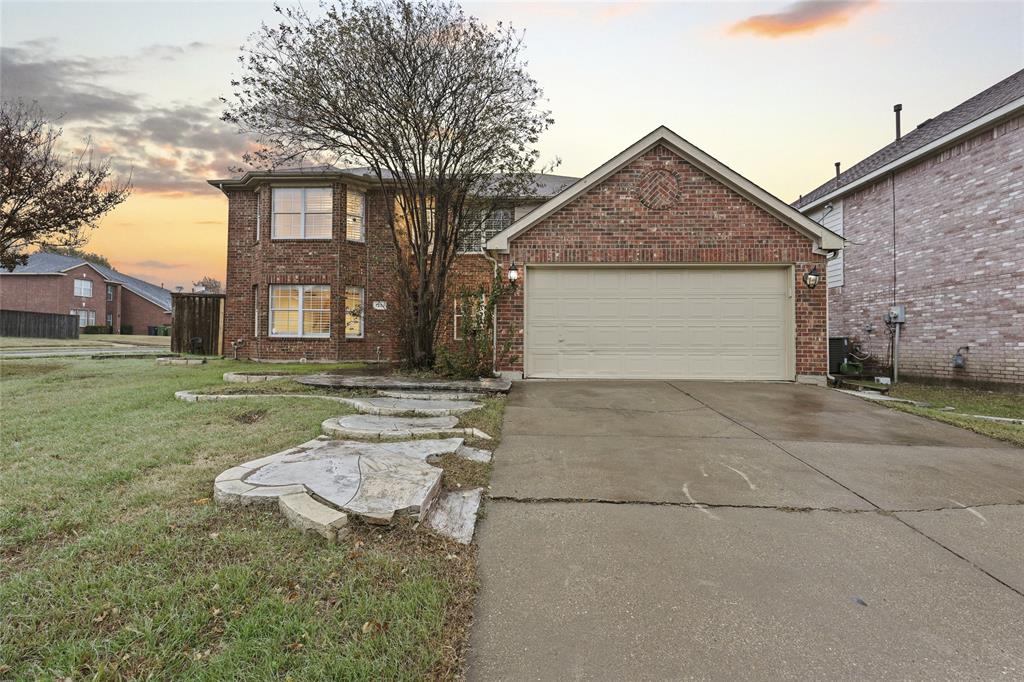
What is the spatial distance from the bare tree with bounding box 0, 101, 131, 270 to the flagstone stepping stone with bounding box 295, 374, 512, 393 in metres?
7.14

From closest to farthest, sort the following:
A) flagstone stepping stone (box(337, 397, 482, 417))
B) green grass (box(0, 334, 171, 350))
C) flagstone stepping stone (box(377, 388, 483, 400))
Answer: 1. flagstone stepping stone (box(337, 397, 482, 417))
2. flagstone stepping stone (box(377, 388, 483, 400))
3. green grass (box(0, 334, 171, 350))

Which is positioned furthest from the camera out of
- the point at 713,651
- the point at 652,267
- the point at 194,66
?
the point at 194,66

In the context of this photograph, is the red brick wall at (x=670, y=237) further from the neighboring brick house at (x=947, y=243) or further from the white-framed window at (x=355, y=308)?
the white-framed window at (x=355, y=308)

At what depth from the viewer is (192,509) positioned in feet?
9.27

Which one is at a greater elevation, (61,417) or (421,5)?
(421,5)

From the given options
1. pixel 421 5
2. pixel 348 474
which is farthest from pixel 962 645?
pixel 421 5

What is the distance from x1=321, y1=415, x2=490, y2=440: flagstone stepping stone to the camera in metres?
4.60

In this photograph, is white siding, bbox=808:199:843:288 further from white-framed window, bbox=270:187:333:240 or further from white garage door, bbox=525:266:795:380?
white-framed window, bbox=270:187:333:240

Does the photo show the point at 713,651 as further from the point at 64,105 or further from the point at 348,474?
the point at 64,105

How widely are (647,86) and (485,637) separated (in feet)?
37.4

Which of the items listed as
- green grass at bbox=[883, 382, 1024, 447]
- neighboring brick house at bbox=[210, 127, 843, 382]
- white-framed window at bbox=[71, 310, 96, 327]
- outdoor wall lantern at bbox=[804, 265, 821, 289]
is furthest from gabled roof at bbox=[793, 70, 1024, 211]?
white-framed window at bbox=[71, 310, 96, 327]

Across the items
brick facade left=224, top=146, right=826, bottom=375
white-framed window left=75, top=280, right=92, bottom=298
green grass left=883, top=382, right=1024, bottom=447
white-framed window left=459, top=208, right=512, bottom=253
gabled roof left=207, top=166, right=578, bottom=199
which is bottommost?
green grass left=883, top=382, right=1024, bottom=447

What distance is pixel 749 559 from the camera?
7.97ft

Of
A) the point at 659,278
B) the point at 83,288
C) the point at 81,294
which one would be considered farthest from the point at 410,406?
the point at 83,288
